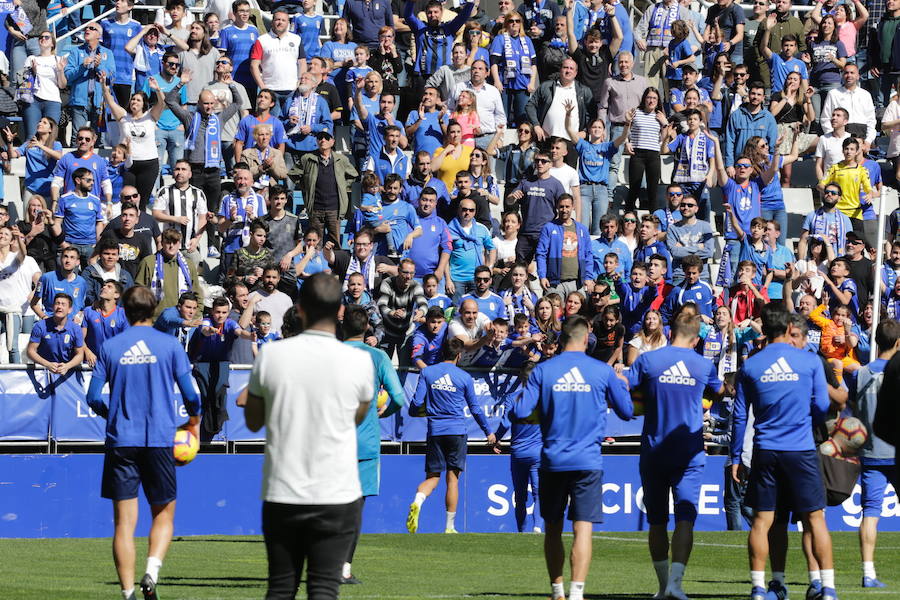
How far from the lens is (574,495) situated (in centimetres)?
1013

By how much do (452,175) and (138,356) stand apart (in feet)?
41.4

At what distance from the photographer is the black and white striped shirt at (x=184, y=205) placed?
808 inches

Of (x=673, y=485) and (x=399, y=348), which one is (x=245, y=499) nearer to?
(x=399, y=348)

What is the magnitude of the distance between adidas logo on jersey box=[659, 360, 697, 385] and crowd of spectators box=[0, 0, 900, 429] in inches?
293

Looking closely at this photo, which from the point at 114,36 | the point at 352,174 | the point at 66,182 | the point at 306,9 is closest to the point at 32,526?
the point at 66,182

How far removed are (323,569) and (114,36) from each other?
17.6m

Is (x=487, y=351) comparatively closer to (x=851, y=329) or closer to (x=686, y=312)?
(x=851, y=329)

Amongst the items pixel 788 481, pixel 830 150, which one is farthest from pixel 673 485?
pixel 830 150

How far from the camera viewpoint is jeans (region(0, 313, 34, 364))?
63.0ft

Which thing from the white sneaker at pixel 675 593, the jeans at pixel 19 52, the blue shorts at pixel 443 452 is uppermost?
the jeans at pixel 19 52

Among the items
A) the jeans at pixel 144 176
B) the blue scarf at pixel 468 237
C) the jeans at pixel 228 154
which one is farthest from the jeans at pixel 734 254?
the jeans at pixel 144 176

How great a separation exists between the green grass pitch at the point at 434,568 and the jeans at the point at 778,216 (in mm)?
5680

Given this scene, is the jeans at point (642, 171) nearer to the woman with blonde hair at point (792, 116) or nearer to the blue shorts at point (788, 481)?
the woman with blonde hair at point (792, 116)

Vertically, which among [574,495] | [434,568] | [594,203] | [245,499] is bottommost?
[245,499]
